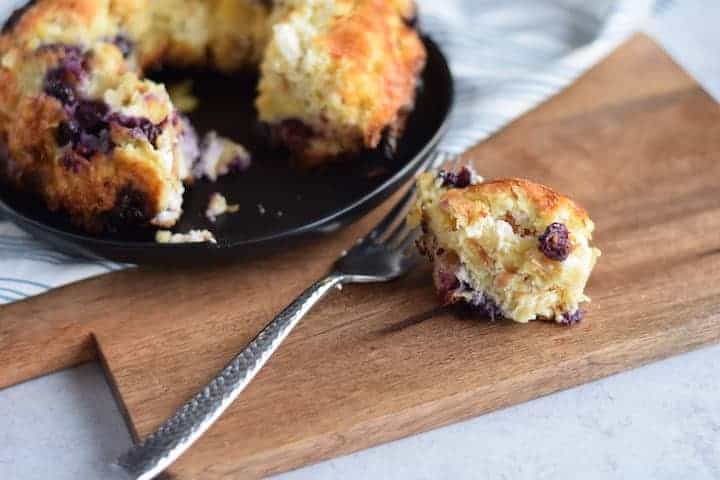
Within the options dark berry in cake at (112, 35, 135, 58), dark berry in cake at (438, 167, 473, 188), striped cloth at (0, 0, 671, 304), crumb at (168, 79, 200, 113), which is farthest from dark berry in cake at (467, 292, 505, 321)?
dark berry in cake at (112, 35, 135, 58)

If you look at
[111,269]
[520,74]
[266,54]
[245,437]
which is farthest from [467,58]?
[245,437]

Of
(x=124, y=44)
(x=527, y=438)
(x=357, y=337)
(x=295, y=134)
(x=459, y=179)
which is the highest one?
(x=124, y=44)

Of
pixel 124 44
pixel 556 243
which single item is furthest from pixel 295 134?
pixel 556 243

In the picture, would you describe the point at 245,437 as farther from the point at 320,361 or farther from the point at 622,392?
the point at 622,392

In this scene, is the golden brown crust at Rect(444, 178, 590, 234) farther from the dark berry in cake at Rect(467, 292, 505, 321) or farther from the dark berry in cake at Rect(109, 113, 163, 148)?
the dark berry in cake at Rect(109, 113, 163, 148)

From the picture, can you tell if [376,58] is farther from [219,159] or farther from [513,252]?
[513,252]

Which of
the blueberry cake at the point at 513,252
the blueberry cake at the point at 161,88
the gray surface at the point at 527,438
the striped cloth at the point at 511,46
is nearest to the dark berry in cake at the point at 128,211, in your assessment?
the blueberry cake at the point at 161,88
